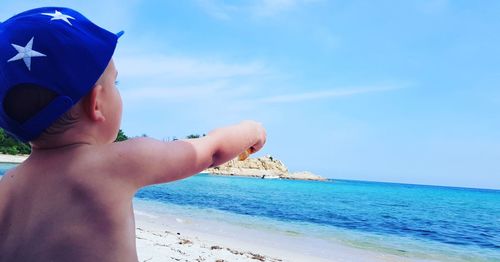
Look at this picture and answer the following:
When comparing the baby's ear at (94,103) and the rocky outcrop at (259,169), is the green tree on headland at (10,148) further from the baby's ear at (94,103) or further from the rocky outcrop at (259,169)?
the baby's ear at (94,103)

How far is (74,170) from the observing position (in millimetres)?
1108

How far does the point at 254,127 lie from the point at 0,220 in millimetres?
737

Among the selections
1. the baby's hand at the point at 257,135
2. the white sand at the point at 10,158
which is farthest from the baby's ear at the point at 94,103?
the white sand at the point at 10,158

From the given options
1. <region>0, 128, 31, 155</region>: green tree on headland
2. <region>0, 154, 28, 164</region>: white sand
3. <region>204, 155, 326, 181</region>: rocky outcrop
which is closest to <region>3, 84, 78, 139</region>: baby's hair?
<region>0, 154, 28, 164</region>: white sand

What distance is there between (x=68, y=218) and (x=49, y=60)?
0.38 meters

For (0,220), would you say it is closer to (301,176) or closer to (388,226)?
(388,226)

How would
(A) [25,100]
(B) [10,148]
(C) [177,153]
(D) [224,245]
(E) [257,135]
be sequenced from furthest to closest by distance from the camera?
(B) [10,148]
(D) [224,245]
(E) [257,135]
(C) [177,153]
(A) [25,100]

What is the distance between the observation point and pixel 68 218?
1083mm

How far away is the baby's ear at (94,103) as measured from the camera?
3.76ft

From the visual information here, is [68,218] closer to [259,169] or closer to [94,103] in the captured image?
[94,103]

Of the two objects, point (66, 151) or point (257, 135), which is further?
point (257, 135)

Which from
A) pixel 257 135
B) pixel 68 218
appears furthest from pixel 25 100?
pixel 257 135

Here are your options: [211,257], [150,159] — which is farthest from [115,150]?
[211,257]

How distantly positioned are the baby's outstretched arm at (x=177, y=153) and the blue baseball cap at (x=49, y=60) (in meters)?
0.17
